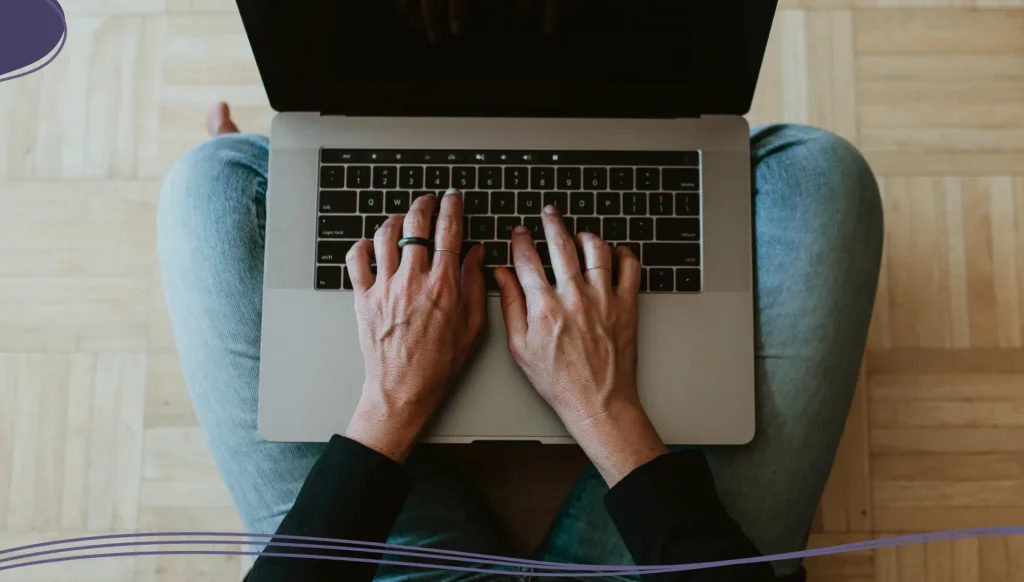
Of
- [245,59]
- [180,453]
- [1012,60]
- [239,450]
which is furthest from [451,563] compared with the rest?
[1012,60]

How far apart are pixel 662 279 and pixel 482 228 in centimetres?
17

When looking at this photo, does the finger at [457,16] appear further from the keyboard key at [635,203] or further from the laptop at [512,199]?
the keyboard key at [635,203]

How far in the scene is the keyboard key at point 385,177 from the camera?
688mm

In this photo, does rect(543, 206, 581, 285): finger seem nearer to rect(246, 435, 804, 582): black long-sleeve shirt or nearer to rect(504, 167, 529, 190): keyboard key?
rect(504, 167, 529, 190): keyboard key

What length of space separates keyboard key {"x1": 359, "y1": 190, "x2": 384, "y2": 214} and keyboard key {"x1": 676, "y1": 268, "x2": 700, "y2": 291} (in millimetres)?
281

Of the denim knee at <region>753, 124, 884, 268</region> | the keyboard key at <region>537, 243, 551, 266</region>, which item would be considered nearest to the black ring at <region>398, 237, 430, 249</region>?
the keyboard key at <region>537, 243, 551, 266</region>

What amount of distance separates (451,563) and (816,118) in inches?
27.3

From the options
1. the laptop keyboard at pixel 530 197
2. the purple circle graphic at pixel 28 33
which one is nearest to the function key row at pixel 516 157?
the laptop keyboard at pixel 530 197

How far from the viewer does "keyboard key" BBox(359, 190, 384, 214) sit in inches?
27.1

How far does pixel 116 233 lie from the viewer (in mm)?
937

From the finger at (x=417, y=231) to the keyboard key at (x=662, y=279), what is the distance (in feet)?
0.68

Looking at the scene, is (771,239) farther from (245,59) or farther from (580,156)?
(245,59)

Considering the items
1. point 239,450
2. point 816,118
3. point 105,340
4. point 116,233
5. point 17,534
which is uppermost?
point 816,118

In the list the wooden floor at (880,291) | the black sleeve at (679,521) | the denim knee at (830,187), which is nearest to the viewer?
the black sleeve at (679,521)
